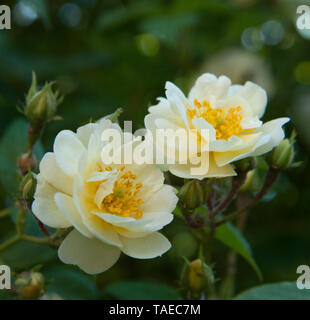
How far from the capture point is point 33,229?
150cm

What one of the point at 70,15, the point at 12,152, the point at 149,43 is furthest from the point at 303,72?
the point at 12,152

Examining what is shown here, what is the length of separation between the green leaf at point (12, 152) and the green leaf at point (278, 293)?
0.74m

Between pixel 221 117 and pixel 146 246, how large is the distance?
0.40 meters

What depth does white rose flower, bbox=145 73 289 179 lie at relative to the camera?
1173mm

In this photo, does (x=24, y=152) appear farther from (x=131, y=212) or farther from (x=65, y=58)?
(x=65, y=58)

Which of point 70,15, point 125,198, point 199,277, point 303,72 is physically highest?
point 70,15

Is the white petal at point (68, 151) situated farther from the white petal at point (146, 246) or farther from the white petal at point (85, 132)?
the white petal at point (146, 246)

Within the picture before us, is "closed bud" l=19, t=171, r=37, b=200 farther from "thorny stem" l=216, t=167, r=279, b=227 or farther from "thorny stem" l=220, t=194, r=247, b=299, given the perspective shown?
"thorny stem" l=220, t=194, r=247, b=299

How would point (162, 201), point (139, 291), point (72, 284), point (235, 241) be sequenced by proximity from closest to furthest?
point (162, 201) → point (235, 241) → point (72, 284) → point (139, 291)

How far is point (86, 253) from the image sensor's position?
3.59ft

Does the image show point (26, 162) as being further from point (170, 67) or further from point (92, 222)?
point (170, 67)

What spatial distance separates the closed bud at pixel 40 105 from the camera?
54.8 inches

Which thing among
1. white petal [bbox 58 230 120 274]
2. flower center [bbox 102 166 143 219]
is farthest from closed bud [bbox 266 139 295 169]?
white petal [bbox 58 230 120 274]
